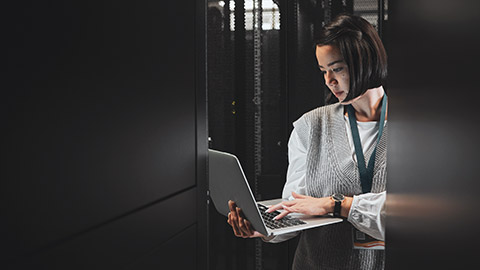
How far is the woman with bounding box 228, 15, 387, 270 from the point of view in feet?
3.86

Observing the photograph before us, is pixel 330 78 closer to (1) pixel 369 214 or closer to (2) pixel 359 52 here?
(2) pixel 359 52

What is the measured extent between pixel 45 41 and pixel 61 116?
0.04 m

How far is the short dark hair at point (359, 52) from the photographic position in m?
1.23

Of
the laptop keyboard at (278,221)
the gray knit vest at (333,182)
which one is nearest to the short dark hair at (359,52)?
the gray knit vest at (333,182)

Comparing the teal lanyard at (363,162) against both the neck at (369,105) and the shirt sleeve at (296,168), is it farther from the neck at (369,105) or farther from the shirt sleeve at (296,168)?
the shirt sleeve at (296,168)

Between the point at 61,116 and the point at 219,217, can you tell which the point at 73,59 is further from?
the point at 219,217

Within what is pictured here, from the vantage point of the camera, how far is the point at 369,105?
1271 millimetres

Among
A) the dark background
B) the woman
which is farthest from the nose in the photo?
the dark background

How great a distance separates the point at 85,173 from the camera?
0.80 feet

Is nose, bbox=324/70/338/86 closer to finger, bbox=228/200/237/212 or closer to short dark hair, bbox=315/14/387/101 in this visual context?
short dark hair, bbox=315/14/387/101

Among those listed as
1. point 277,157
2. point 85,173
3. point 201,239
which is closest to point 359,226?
point 201,239

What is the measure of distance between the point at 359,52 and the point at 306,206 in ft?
1.49

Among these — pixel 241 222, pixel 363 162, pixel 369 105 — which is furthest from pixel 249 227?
pixel 369 105

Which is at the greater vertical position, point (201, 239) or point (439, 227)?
point (439, 227)
